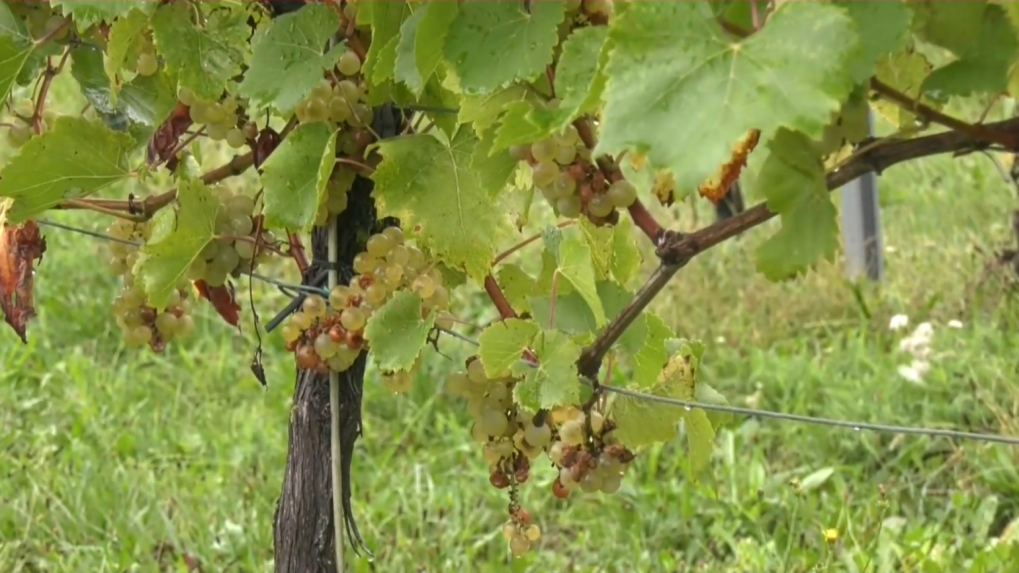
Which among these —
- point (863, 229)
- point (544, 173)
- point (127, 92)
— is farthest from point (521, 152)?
point (863, 229)

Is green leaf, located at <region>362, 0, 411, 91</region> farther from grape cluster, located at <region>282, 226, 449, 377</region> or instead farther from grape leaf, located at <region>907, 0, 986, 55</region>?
grape leaf, located at <region>907, 0, 986, 55</region>

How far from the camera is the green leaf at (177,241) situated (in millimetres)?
987

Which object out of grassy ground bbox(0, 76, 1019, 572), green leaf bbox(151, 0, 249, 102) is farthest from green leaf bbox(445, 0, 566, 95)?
grassy ground bbox(0, 76, 1019, 572)

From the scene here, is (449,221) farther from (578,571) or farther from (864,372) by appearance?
(864,372)

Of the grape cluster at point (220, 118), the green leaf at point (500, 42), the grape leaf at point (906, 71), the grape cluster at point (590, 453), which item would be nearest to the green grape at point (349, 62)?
the grape cluster at point (220, 118)

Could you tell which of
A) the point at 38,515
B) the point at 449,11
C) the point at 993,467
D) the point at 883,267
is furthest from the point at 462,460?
the point at 449,11

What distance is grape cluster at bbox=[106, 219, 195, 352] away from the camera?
1.17 meters

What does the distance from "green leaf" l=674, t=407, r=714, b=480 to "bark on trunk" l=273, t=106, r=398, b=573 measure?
1.14ft

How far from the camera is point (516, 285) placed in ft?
3.71

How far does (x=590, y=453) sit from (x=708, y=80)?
1.67ft

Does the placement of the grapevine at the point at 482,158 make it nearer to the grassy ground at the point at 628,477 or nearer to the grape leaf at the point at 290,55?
the grape leaf at the point at 290,55

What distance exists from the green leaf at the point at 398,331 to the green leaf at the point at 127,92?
31cm

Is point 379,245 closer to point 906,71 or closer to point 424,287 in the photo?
point 424,287

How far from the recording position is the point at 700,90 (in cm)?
53
